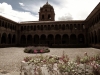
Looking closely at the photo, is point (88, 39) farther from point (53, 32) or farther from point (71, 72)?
point (71, 72)

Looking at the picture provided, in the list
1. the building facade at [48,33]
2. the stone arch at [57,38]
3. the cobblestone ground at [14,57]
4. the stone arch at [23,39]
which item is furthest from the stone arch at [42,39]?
the cobblestone ground at [14,57]

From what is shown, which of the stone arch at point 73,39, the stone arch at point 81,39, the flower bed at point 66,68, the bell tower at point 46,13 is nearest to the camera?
the flower bed at point 66,68

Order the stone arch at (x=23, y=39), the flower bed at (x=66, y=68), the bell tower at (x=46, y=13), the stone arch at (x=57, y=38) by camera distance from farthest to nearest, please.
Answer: the bell tower at (x=46, y=13), the stone arch at (x=23, y=39), the stone arch at (x=57, y=38), the flower bed at (x=66, y=68)

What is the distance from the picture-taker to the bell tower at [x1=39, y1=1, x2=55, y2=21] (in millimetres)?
42062

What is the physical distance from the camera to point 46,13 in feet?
138

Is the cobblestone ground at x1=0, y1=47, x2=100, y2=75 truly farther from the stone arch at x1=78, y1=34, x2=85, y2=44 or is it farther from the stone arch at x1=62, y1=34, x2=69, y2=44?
the stone arch at x1=62, y1=34, x2=69, y2=44

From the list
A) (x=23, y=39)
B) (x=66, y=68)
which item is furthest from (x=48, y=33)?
Answer: (x=66, y=68)

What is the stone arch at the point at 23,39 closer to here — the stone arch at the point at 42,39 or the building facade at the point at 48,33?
the building facade at the point at 48,33

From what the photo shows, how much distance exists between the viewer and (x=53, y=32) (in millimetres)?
33094

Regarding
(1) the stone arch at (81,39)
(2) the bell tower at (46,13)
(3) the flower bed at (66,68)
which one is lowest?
(3) the flower bed at (66,68)

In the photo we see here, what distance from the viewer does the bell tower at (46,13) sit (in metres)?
42.1

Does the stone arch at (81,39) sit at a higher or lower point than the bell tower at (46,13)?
lower

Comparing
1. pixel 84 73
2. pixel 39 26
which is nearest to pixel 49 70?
pixel 84 73

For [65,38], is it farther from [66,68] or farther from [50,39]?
[66,68]
